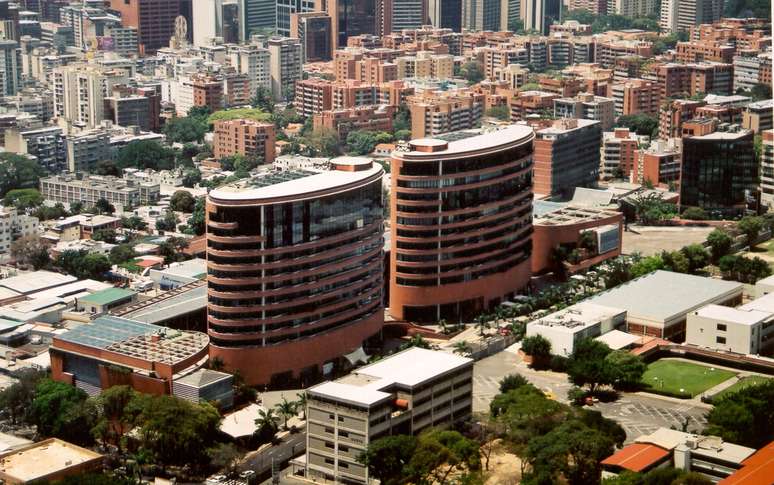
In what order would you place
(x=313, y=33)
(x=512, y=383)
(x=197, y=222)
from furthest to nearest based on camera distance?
(x=313, y=33)
(x=197, y=222)
(x=512, y=383)

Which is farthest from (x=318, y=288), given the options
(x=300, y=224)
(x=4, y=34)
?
(x=4, y=34)

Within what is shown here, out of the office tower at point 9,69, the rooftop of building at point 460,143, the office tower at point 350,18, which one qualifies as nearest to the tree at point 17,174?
the office tower at point 9,69

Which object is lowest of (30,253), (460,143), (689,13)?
(30,253)

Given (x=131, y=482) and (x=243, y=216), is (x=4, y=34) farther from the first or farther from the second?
(x=131, y=482)

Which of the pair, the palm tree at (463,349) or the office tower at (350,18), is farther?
the office tower at (350,18)

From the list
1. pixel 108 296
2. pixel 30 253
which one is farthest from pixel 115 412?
pixel 30 253

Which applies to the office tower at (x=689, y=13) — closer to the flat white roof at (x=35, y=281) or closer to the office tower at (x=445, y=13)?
the office tower at (x=445, y=13)

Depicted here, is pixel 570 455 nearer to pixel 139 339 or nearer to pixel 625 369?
pixel 625 369
